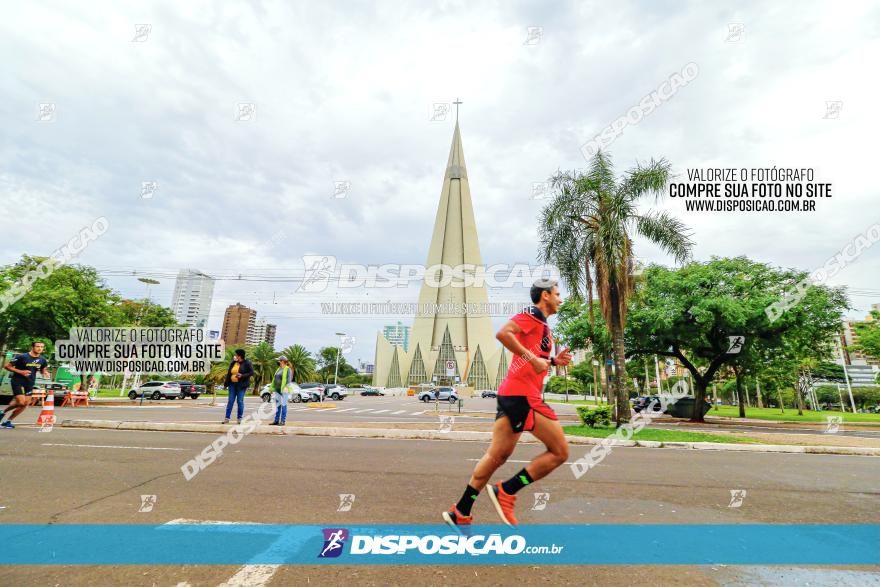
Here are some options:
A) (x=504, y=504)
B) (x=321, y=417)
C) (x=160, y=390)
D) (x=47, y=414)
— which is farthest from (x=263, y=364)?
(x=504, y=504)

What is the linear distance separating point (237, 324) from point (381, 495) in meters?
110

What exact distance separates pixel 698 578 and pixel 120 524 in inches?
189

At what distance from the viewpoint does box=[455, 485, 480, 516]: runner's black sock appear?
284 centimetres

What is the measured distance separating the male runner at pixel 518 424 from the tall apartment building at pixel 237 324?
353 feet

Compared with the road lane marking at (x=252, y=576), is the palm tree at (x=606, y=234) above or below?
above

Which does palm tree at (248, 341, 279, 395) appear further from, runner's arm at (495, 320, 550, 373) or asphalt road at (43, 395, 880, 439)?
runner's arm at (495, 320, 550, 373)

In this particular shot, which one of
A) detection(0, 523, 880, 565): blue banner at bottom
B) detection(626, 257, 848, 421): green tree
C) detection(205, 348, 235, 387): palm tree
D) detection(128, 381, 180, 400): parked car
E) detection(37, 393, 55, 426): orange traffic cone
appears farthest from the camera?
detection(205, 348, 235, 387): palm tree

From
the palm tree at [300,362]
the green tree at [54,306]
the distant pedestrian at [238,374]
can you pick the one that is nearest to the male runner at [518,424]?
the distant pedestrian at [238,374]

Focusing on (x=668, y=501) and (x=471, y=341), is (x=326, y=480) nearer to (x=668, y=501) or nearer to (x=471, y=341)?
(x=668, y=501)

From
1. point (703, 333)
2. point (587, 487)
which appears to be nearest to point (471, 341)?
point (703, 333)

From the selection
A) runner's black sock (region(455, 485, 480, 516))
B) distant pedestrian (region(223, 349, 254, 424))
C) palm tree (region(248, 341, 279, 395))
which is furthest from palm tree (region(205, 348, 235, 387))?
runner's black sock (region(455, 485, 480, 516))

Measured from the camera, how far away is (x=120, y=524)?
12.2 feet

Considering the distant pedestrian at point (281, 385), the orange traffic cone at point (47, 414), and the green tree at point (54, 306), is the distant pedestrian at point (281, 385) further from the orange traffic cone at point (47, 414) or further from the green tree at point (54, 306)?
the green tree at point (54, 306)

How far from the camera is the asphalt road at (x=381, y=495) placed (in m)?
2.85
